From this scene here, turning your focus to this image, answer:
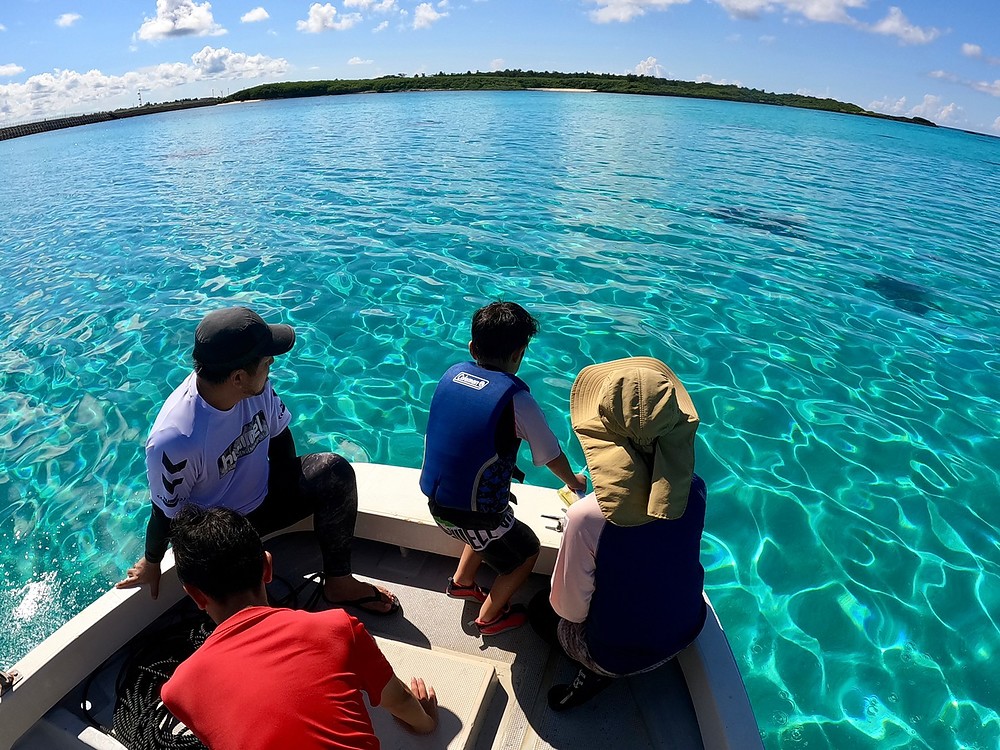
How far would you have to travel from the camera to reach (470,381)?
2545 mm

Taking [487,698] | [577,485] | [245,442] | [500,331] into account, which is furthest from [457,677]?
[500,331]

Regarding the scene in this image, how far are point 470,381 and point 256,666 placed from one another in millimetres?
1383

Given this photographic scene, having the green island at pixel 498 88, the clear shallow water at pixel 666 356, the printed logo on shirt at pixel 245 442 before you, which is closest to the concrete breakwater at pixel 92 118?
the green island at pixel 498 88

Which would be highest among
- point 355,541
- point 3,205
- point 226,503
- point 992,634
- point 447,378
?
point 447,378

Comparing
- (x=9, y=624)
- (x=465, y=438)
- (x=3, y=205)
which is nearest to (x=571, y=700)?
(x=465, y=438)

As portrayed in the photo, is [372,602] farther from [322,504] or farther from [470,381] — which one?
[470,381]

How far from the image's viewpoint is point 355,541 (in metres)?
3.40

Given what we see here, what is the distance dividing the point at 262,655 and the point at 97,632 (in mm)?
1478

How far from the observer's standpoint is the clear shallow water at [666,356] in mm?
3617

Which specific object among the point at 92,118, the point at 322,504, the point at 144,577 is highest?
the point at 322,504

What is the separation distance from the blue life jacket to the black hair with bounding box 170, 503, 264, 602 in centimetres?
94

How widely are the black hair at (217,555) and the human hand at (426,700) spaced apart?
2.97 feet

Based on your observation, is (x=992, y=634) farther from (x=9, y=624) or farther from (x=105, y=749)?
(x=9, y=624)

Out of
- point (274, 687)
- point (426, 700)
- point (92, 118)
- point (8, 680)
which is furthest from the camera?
point (92, 118)
